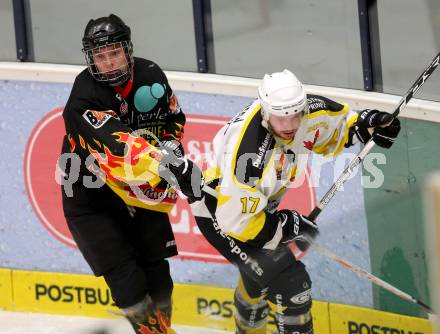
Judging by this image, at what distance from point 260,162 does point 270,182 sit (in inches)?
3.9

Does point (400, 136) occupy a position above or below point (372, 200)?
above

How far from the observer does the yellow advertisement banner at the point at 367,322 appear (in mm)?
3680

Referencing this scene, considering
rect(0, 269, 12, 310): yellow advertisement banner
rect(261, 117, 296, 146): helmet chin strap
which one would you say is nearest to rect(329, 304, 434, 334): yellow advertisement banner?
rect(261, 117, 296, 146): helmet chin strap

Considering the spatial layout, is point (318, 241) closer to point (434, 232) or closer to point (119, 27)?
point (119, 27)

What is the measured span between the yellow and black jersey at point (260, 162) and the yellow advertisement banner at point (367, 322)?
0.67 metres

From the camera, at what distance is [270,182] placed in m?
3.21

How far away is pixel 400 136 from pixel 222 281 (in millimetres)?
830

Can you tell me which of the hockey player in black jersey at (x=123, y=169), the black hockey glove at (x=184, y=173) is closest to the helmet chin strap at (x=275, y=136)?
the black hockey glove at (x=184, y=173)

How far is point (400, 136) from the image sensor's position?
365cm

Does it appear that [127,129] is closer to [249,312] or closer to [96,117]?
[96,117]

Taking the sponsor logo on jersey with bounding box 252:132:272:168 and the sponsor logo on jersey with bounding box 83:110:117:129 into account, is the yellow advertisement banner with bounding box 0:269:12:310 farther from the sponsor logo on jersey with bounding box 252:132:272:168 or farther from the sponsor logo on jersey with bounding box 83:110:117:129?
the sponsor logo on jersey with bounding box 252:132:272:168

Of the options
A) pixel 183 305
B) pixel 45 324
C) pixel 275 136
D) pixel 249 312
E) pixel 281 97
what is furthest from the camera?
pixel 45 324

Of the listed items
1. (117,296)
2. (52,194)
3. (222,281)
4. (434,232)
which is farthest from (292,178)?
(434,232)

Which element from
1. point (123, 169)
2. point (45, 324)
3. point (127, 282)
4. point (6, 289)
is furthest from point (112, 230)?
point (6, 289)
